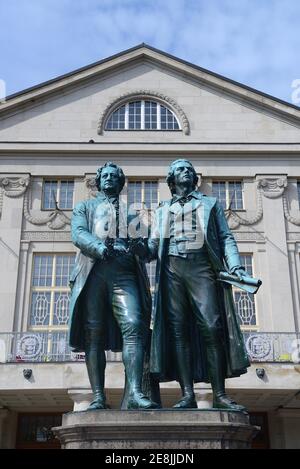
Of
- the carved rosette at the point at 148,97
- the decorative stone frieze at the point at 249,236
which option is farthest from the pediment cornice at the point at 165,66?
the decorative stone frieze at the point at 249,236

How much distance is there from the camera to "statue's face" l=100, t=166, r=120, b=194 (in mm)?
6270

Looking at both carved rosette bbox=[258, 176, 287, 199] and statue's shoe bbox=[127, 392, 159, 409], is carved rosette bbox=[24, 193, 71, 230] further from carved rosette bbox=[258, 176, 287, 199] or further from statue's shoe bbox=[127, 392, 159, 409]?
statue's shoe bbox=[127, 392, 159, 409]

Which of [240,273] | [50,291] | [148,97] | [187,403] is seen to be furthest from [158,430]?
[148,97]

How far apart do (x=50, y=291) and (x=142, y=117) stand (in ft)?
30.3

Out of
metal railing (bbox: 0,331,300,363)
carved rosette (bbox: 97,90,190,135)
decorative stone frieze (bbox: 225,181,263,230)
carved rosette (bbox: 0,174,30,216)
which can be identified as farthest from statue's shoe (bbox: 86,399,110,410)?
carved rosette (bbox: 97,90,190,135)

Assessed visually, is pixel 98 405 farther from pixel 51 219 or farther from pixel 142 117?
pixel 142 117

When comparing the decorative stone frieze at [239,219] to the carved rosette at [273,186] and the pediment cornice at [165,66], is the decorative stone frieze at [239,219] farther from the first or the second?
the pediment cornice at [165,66]

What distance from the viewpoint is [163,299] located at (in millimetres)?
5852

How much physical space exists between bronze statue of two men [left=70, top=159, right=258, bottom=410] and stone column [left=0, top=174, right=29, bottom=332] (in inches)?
697

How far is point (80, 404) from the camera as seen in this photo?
17703mm

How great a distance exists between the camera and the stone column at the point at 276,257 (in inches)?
910

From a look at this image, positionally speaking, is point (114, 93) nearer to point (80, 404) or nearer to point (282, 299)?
point (282, 299)
